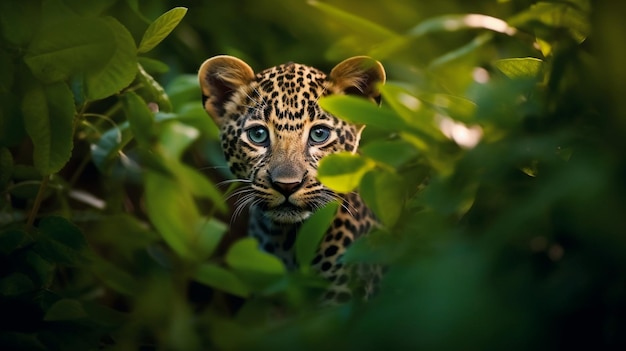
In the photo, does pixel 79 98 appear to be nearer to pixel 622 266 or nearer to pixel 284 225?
pixel 284 225

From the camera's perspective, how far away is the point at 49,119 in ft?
8.93

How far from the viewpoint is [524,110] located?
68.3 inches

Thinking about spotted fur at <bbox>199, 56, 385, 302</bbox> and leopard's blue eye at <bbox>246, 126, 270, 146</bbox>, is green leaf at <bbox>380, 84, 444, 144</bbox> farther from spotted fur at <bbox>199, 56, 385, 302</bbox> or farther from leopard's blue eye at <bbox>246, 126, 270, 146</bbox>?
leopard's blue eye at <bbox>246, 126, 270, 146</bbox>

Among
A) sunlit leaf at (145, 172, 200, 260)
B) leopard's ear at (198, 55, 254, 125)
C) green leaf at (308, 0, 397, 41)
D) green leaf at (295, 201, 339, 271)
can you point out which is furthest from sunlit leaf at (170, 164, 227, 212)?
green leaf at (308, 0, 397, 41)

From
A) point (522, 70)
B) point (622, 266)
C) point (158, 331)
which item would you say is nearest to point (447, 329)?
point (622, 266)

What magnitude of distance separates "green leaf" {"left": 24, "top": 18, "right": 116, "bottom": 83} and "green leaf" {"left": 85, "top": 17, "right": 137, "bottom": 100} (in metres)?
0.07

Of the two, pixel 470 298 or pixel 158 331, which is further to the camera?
pixel 158 331

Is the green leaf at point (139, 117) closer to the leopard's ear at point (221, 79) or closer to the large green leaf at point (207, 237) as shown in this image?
the leopard's ear at point (221, 79)

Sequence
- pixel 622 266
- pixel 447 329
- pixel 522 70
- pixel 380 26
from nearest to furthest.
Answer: pixel 447 329 → pixel 622 266 → pixel 522 70 → pixel 380 26

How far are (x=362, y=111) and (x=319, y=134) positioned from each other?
1433mm

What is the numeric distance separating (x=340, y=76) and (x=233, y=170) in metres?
0.67

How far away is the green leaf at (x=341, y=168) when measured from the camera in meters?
2.10

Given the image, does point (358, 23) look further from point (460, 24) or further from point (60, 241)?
point (60, 241)

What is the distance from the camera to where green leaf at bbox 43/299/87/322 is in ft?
8.32
